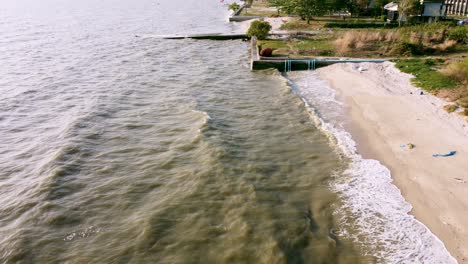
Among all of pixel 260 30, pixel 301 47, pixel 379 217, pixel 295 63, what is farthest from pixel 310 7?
pixel 379 217

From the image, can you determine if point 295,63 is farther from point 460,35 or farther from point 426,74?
point 460,35

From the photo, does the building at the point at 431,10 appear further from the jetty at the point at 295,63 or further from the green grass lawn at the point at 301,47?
the jetty at the point at 295,63

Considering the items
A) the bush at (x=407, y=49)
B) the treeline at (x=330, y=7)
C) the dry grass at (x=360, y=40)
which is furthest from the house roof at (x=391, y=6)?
the bush at (x=407, y=49)

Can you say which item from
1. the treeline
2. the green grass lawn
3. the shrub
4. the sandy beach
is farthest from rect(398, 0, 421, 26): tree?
the shrub

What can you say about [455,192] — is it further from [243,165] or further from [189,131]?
[189,131]

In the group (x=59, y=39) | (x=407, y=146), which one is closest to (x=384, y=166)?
(x=407, y=146)
